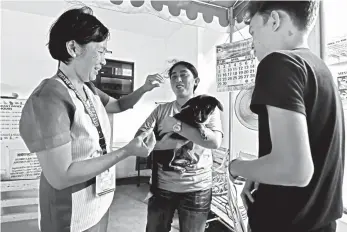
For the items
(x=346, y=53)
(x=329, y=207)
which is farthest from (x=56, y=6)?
(x=329, y=207)

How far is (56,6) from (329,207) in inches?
129

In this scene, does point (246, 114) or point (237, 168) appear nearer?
point (237, 168)

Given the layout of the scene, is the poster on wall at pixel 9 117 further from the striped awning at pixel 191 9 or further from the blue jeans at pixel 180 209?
the blue jeans at pixel 180 209

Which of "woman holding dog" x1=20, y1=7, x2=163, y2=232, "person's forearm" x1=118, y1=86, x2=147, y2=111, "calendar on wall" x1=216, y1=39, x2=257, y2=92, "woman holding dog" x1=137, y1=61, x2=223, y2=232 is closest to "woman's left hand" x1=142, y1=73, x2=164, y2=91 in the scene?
"person's forearm" x1=118, y1=86, x2=147, y2=111

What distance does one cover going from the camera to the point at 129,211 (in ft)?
8.08

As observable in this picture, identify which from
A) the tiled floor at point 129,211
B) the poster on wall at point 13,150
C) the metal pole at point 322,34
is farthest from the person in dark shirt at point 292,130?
the poster on wall at point 13,150

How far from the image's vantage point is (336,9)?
1.25 meters

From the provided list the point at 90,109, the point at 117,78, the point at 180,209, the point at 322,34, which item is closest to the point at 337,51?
the point at 322,34

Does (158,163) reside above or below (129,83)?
below

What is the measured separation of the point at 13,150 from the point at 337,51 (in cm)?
280

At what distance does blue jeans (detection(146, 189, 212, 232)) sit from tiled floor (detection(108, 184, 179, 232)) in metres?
1.05

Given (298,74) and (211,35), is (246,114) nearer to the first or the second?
(211,35)

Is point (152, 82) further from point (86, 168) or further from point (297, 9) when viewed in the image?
point (297, 9)

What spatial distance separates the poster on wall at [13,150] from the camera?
209 centimetres
